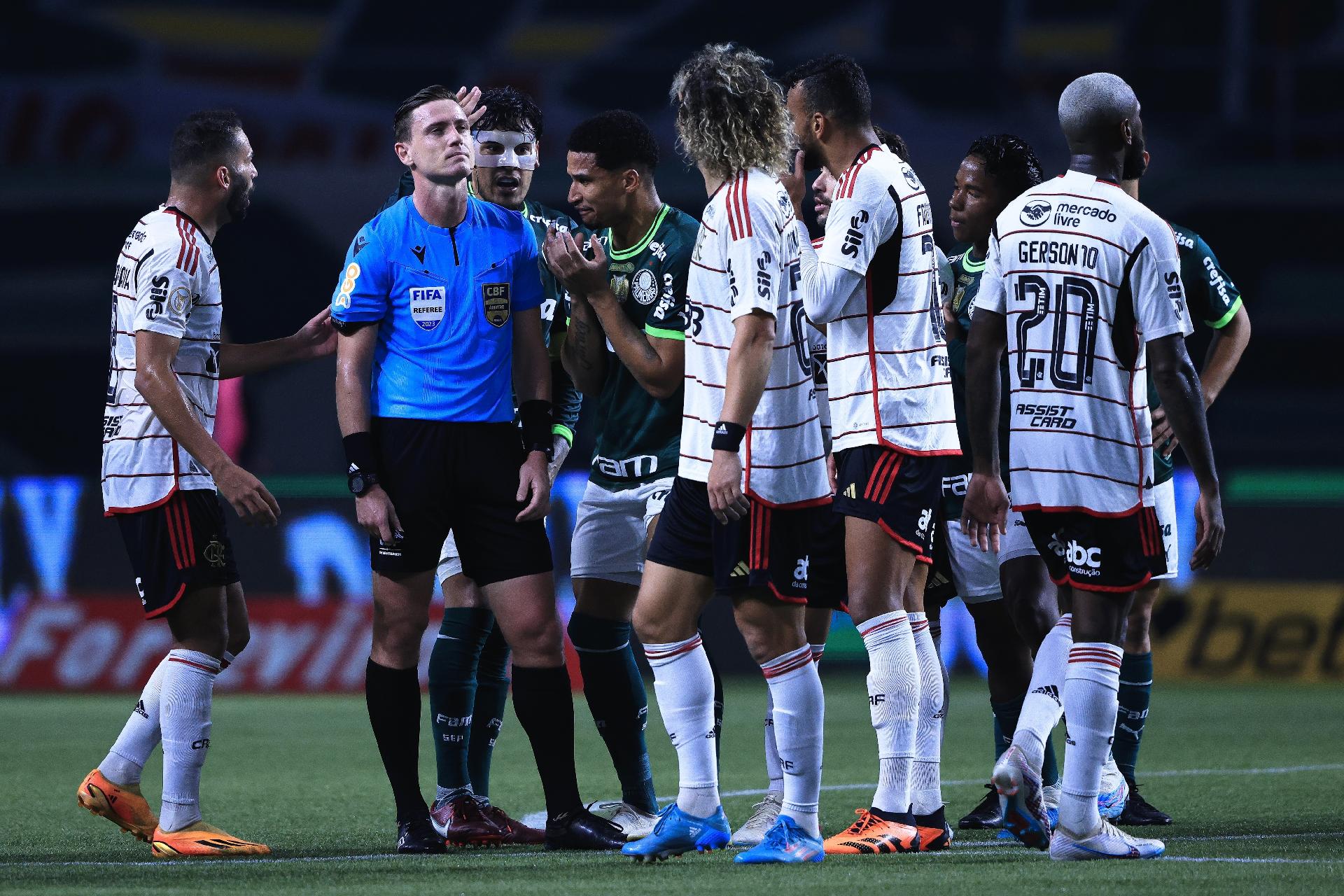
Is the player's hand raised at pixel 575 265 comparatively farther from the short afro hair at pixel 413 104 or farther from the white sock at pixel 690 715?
the white sock at pixel 690 715

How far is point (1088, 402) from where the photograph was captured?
4766 millimetres

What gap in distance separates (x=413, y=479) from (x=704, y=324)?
0.97m

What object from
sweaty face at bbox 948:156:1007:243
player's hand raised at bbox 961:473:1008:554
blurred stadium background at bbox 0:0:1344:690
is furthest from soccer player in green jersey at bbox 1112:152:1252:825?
blurred stadium background at bbox 0:0:1344:690

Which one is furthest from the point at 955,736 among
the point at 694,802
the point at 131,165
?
the point at 131,165

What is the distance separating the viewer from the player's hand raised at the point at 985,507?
4.89m

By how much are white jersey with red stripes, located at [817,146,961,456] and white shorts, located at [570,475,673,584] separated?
88cm

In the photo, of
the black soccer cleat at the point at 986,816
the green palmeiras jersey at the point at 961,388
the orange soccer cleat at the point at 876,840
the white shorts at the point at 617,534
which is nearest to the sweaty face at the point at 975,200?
the green palmeiras jersey at the point at 961,388

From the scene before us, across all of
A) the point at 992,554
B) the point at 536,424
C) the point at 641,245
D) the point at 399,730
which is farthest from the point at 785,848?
the point at 641,245

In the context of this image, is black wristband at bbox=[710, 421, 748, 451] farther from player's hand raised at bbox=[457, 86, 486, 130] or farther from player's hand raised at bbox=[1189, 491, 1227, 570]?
player's hand raised at bbox=[457, 86, 486, 130]

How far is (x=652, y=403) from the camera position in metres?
5.69

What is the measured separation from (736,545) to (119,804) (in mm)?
2165

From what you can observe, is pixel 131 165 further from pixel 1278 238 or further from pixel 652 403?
pixel 652 403

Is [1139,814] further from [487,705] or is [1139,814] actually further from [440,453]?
[440,453]

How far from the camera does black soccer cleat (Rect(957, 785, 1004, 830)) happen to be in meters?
5.80
